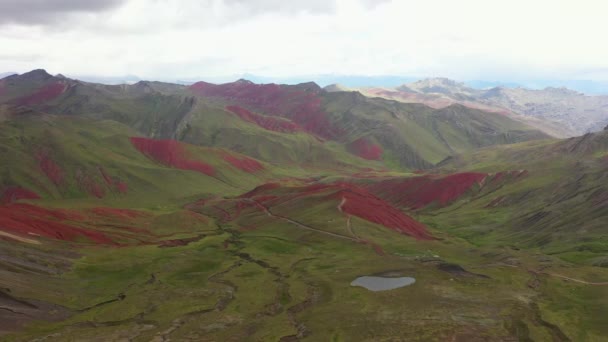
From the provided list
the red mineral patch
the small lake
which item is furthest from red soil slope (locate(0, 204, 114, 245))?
the small lake

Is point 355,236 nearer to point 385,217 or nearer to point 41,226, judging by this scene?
point 385,217

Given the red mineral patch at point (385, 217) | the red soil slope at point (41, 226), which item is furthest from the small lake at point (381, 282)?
the red soil slope at point (41, 226)

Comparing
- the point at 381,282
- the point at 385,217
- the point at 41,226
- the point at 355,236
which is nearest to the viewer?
the point at 381,282

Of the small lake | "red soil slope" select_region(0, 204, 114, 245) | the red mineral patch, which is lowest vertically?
the red mineral patch

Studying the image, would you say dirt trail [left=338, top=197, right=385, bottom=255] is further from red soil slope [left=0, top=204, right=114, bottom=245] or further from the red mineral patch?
red soil slope [left=0, top=204, right=114, bottom=245]

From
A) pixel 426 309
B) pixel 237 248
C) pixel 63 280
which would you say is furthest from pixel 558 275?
pixel 63 280

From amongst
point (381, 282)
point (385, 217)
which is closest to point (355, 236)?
point (385, 217)

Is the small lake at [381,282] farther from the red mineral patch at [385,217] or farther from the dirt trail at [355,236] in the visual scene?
the red mineral patch at [385,217]
